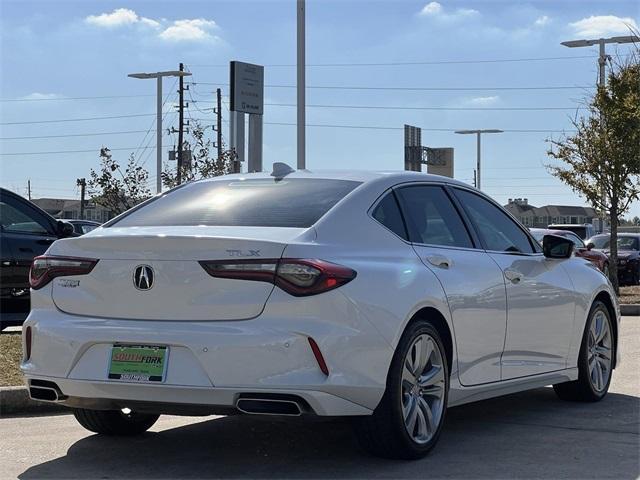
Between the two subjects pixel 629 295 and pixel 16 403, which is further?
→ pixel 629 295

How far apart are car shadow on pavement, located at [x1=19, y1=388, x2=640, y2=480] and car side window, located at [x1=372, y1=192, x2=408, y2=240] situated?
1.11 meters

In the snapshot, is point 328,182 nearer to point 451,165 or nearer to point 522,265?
point 522,265

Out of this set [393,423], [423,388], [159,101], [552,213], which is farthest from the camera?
[552,213]

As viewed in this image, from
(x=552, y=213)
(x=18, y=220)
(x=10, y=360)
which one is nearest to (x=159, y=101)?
(x=18, y=220)

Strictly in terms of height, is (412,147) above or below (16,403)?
above

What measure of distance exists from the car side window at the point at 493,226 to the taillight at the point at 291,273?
6.29ft

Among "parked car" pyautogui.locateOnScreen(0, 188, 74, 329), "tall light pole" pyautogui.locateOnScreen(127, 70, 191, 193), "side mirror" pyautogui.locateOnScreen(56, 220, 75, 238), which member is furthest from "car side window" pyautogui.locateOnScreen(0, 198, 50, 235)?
"tall light pole" pyautogui.locateOnScreen(127, 70, 191, 193)

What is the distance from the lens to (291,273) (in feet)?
16.7

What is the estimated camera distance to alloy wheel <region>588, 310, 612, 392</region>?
25.7 feet

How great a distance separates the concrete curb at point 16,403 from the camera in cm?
760

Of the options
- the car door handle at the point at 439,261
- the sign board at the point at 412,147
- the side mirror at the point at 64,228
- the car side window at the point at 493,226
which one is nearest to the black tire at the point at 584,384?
the car side window at the point at 493,226

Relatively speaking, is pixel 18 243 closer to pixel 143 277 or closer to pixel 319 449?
pixel 319 449

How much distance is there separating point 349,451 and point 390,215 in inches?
52.6

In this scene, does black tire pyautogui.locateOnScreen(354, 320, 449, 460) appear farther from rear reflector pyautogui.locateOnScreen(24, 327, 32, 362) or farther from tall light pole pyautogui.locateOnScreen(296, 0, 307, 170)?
tall light pole pyautogui.locateOnScreen(296, 0, 307, 170)
